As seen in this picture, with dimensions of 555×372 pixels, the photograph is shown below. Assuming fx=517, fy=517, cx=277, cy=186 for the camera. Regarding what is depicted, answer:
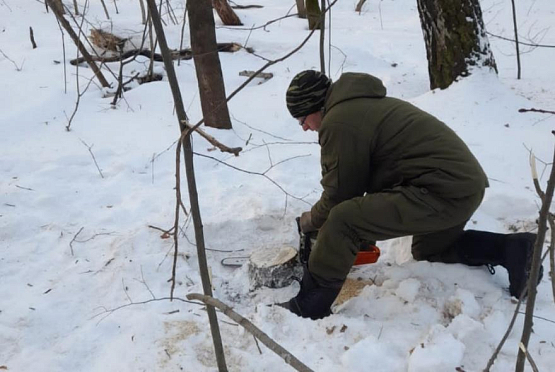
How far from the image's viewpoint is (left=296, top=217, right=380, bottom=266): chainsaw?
282cm

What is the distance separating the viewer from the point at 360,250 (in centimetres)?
287

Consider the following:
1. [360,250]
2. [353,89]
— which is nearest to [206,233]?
[360,250]

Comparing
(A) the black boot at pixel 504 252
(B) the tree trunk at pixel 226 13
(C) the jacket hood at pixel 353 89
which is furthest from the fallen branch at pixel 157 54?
(A) the black boot at pixel 504 252

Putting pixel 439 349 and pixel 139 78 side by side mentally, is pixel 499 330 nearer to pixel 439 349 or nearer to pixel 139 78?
pixel 439 349

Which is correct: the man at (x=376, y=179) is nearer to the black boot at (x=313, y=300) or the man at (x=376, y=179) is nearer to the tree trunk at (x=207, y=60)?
the black boot at (x=313, y=300)

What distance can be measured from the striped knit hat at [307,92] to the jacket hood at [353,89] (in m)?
0.04

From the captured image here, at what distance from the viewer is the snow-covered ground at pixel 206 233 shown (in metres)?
2.31

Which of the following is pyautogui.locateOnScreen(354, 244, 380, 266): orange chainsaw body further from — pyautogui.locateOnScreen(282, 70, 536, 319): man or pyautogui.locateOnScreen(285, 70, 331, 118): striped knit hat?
pyautogui.locateOnScreen(285, 70, 331, 118): striped knit hat

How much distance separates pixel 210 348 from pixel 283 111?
3703mm

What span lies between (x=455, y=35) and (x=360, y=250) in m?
2.81

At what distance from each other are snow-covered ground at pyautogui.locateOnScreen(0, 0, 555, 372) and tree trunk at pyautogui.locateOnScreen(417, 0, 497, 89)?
0.58 ft

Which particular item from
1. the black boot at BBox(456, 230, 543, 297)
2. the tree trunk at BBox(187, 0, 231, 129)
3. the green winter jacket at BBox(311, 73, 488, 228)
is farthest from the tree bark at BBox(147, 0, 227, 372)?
the tree trunk at BBox(187, 0, 231, 129)

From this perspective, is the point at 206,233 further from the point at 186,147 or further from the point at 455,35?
the point at 455,35

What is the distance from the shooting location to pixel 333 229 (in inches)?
96.1
